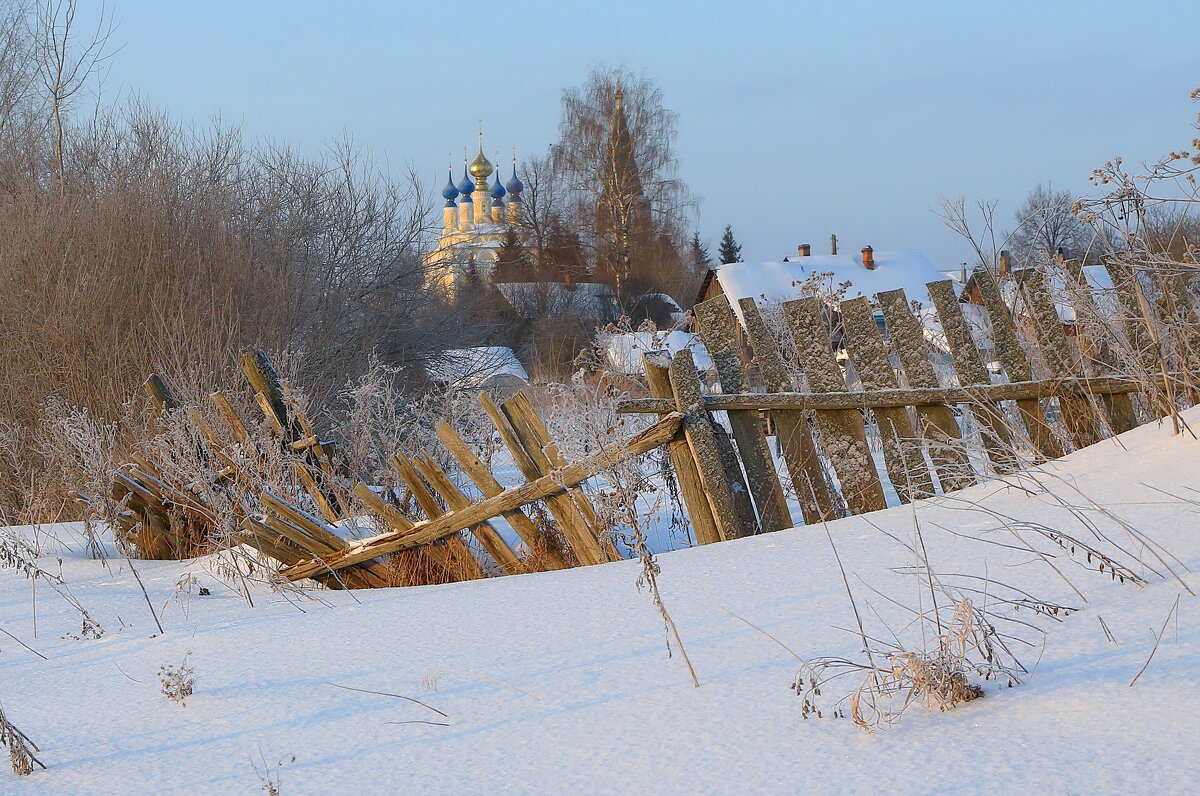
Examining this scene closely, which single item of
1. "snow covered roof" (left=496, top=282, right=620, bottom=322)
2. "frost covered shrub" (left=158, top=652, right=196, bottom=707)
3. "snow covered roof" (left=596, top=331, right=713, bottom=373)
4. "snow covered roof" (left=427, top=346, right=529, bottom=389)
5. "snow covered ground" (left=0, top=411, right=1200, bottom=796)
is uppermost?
"snow covered roof" (left=496, top=282, right=620, bottom=322)

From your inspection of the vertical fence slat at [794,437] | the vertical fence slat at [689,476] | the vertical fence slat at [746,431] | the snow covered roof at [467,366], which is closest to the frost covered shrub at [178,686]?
the vertical fence slat at [689,476]

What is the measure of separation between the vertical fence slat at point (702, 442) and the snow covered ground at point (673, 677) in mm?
365

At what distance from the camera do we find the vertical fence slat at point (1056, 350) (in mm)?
3912

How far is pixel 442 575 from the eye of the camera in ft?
13.7

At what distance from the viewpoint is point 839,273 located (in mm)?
36281

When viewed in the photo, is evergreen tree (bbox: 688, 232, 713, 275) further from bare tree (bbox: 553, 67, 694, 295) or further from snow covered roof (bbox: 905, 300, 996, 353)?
snow covered roof (bbox: 905, 300, 996, 353)

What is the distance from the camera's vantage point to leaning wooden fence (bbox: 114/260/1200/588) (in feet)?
12.9

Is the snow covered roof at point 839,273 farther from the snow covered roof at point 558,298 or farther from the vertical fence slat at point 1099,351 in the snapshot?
the vertical fence slat at point 1099,351

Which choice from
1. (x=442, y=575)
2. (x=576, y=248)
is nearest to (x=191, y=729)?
(x=442, y=575)

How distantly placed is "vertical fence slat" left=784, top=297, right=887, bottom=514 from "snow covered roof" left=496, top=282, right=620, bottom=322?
33074 millimetres

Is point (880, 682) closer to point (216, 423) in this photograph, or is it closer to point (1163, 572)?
point (1163, 572)

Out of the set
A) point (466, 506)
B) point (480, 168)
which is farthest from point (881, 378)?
point (480, 168)

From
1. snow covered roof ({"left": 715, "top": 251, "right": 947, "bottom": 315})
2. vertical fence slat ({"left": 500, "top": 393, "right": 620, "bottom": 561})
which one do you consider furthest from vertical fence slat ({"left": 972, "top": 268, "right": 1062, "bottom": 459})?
snow covered roof ({"left": 715, "top": 251, "right": 947, "bottom": 315})

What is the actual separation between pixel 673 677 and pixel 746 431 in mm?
1854
